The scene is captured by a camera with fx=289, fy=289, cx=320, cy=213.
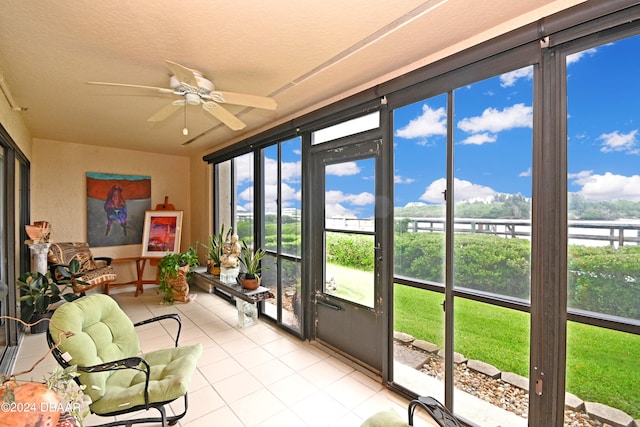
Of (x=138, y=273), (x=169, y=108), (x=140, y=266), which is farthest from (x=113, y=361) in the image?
(x=140, y=266)

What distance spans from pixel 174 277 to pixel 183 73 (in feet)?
11.8

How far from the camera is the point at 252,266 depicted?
3744mm

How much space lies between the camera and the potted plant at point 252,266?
359 cm

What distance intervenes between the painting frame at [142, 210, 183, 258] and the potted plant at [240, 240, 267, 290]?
6.54ft

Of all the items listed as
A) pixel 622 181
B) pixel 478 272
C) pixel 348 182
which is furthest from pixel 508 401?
pixel 348 182

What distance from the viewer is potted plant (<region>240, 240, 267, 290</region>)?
11.8 ft

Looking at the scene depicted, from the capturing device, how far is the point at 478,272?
1949 mm

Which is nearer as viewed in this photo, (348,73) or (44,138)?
(348,73)

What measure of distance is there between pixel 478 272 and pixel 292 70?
2047mm

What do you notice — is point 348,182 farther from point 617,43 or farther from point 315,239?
point 617,43

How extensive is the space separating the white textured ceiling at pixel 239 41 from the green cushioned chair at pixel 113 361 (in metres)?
1.70

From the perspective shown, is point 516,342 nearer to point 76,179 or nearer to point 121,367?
point 121,367

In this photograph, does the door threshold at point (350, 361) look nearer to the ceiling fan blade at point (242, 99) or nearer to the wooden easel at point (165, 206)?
the ceiling fan blade at point (242, 99)

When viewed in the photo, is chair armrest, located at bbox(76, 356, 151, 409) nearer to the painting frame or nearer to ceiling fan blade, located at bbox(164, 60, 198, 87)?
ceiling fan blade, located at bbox(164, 60, 198, 87)
